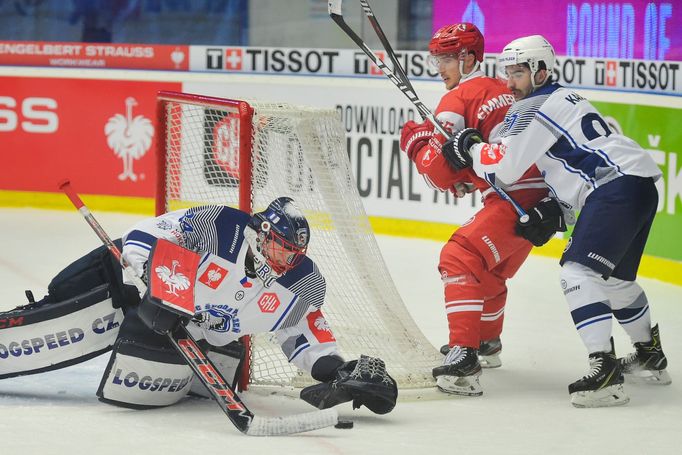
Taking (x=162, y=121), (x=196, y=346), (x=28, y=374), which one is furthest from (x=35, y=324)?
(x=162, y=121)

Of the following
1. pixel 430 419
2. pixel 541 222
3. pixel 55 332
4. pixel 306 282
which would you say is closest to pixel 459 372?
pixel 430 419

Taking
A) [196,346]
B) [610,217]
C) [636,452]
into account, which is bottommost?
[636,452]

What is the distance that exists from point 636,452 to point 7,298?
122 inches

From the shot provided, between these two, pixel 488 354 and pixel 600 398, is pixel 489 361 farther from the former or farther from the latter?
pixel 600 398

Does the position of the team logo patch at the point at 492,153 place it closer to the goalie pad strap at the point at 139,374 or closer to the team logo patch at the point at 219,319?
the team logo patch at the point at 219,319

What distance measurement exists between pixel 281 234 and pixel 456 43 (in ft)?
4.18

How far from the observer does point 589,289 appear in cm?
410

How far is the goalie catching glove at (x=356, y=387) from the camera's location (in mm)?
3781

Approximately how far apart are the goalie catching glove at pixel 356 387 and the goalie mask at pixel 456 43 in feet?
4.11

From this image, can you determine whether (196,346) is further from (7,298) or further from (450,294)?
(7,298)

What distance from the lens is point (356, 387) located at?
3764mm

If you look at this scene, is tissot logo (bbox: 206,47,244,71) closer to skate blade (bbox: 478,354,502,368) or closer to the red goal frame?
the red goal frame

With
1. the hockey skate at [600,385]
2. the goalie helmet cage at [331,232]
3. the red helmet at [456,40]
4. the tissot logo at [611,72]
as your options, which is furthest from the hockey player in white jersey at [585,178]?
the tissot logo at [611,72]

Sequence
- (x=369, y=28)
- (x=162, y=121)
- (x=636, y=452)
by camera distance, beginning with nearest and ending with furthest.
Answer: (x=636, y=452), (x=162, y=121), (x=369, y=28)
